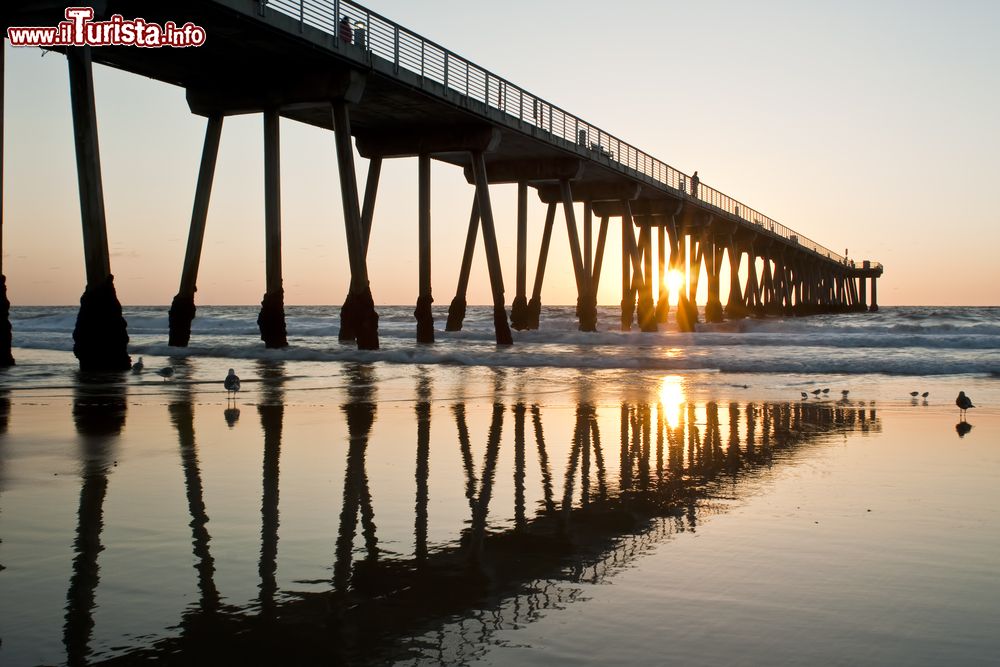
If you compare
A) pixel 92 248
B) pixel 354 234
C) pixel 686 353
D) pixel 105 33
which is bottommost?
pixel 686 353

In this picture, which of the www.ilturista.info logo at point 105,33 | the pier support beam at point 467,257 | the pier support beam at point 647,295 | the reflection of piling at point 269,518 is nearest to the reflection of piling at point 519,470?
the reflection of piling at point 269,518

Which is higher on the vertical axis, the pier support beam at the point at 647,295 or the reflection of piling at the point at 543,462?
the pier support beam at the point at 647,295

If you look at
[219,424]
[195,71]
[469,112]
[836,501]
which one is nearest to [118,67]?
[195,71]

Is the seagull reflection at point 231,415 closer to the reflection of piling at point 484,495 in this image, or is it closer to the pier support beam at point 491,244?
the reflection of piling at point 484,495

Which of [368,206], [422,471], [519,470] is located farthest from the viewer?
[368,206]

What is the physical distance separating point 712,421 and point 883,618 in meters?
7.33

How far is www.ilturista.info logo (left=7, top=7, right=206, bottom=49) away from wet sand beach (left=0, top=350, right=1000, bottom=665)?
9.18 m

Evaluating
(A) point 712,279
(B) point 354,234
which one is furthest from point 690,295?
(B) point 354,234

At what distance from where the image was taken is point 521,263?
37438mm

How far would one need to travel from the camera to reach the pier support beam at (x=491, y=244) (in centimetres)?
2936

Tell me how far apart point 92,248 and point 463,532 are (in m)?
14.6

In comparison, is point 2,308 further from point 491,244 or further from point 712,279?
point 712,279

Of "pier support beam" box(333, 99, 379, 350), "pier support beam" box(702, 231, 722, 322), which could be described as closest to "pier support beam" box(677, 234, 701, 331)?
"pier support beam" box(702, 231, 722, 322)

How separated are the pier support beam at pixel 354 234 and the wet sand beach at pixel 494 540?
13.2 meters
